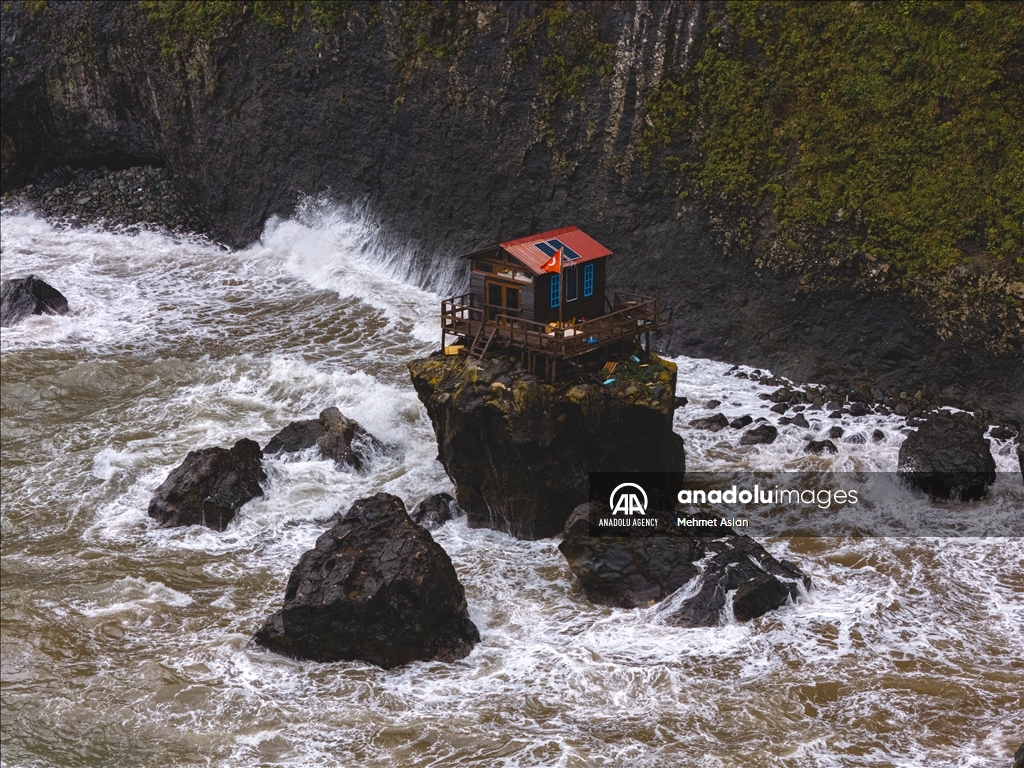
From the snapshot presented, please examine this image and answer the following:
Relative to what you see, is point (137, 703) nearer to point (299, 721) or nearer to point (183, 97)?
point (299, 721)

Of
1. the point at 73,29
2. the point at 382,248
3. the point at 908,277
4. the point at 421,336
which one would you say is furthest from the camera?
the point at 73,29

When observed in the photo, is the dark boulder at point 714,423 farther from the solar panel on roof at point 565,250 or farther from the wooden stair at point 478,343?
the wooden stair at point 478,343

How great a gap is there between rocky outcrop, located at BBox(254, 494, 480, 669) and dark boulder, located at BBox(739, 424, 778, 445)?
1266cm

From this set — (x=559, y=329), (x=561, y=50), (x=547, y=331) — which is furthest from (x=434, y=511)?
(x=561, y=50)

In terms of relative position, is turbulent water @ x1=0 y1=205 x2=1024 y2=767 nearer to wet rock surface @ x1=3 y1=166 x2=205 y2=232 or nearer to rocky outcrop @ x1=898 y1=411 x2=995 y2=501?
rocky outcrop @ x1=898 y1=411 x2=995 y2=501

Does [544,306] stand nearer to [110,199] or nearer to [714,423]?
[714,423]

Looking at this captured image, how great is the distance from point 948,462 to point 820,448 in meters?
3.88

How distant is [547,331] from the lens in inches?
1241

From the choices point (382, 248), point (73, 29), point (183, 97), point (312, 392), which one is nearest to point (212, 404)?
point (312, 392)

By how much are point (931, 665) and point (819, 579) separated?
4027 millimetres

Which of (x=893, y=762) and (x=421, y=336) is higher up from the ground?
(x=421, y=336)

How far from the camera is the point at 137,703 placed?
25469 mm

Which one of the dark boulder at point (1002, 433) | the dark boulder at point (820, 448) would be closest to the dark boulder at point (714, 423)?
the dark boulder at point (820, 448)

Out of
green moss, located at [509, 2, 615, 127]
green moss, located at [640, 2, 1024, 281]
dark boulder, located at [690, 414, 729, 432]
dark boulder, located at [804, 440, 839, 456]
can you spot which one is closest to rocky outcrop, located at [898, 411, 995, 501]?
dark boulder, located at [804, 440, 839, 456]
